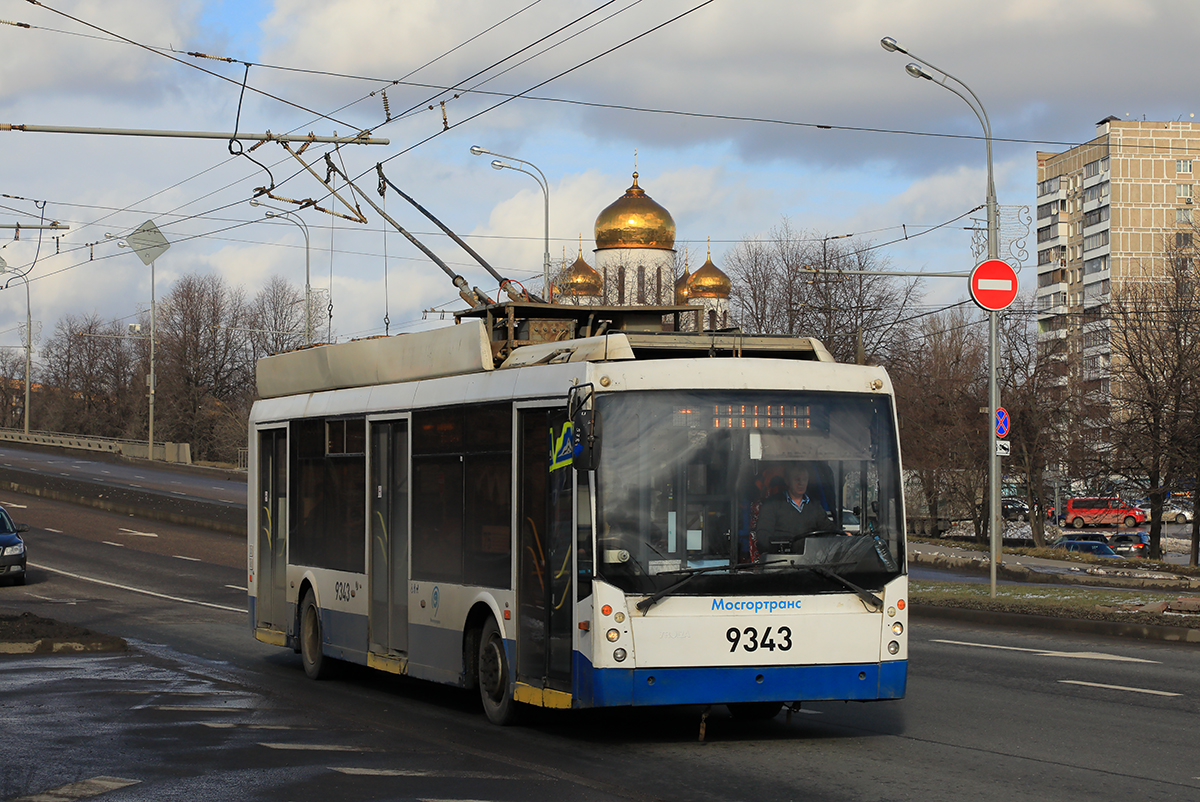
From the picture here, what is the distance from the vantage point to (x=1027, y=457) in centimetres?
5159

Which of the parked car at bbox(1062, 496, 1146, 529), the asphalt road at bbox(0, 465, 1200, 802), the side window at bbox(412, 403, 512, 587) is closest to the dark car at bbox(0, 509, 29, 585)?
the asphalt road at bbox(0, 465, 1200, 802)

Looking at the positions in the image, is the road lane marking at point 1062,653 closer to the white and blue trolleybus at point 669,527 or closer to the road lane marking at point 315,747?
the white and blue trolleybus at point 669,527

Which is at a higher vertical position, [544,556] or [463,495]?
[463,495]

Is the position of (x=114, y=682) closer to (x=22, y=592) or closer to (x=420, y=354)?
(x=420, y=354)

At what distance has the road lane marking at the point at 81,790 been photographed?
25.3 feet

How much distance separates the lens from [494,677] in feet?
34.0

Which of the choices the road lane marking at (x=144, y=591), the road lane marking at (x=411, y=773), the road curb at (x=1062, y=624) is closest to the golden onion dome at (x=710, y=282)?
the road lane marking at (x=144, y=591)

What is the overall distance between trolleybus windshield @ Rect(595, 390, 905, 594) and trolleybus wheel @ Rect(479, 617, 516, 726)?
A: 1.60m

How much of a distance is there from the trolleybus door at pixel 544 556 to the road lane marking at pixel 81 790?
2679mm

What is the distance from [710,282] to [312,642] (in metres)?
72.0

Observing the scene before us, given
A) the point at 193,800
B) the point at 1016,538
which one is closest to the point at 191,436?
the point at 1016,538

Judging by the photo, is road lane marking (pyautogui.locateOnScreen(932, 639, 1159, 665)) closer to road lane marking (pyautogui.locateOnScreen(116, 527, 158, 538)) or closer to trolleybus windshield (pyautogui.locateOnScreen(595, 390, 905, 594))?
trolleybus windshield (pyautogui.locateOnScreen(595, 390, 905, 594))

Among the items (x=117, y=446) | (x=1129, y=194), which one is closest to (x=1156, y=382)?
(x=117, y=446)

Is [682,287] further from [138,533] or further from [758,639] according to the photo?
[758,639]
